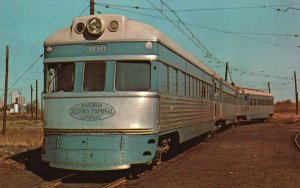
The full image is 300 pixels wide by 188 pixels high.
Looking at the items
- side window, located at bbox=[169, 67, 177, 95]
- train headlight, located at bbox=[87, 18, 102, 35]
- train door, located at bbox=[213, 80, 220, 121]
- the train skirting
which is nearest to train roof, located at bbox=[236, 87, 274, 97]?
train door, located at bbox=[213, 80, 220, 121]

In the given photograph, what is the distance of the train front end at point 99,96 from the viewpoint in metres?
8.69

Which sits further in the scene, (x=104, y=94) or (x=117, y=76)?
(x=117, y=76)

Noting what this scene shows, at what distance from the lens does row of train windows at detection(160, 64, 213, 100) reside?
984 centimetres

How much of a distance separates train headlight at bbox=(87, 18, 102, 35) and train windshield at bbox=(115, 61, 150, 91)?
86cm

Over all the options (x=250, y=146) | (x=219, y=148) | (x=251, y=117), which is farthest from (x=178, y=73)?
(x=251, y=117)

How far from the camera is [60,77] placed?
9.46 meters

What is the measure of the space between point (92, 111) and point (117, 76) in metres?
0.90

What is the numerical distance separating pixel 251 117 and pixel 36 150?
28415 mm

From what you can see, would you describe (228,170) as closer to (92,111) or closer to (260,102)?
(92,111)

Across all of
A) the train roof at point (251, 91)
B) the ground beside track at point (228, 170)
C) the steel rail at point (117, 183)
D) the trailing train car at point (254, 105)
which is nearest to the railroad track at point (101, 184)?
Result: the steel rail at point (117, 183)

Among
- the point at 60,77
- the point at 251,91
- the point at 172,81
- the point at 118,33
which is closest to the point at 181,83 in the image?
the point at 172,81

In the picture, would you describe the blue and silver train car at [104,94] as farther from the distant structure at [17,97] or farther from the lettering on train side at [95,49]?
the distant structure at [17,97]

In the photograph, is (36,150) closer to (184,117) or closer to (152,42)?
(184,117)

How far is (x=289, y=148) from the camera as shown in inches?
619
